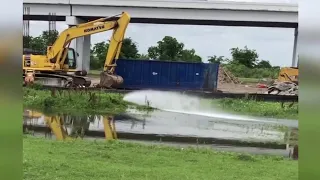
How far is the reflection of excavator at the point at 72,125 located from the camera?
11089 millimetres

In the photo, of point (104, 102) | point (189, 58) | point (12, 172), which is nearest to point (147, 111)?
point (104, 102)

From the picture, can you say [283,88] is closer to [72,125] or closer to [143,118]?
[143,118]

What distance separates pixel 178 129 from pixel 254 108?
6.20 m

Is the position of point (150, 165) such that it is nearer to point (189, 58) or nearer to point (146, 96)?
point (146, 96)

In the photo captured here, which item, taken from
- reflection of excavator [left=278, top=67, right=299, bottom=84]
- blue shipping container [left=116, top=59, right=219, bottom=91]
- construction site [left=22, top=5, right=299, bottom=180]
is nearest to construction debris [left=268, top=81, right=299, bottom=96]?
construction site [left=22, top=5, right=299, bottom=180]

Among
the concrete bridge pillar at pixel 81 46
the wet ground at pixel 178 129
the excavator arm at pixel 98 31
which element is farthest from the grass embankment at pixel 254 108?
the concrete bridge pillar at pixel 81 46

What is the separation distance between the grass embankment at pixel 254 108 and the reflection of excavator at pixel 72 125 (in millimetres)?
5701

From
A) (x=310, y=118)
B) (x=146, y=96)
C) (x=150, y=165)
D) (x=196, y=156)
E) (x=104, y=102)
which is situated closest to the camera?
(x=310, y=118)

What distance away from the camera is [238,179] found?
6.52 m

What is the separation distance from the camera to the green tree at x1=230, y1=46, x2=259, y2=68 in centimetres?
5538

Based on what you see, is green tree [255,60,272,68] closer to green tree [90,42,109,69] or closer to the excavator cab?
green tree [90,42,109,69]

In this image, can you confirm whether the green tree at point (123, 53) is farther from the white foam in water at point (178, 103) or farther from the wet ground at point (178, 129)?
the wet ground at point (178, 129)

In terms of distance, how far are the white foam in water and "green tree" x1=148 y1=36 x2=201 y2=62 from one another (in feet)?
92.1

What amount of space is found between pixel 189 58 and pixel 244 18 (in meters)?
14.4
